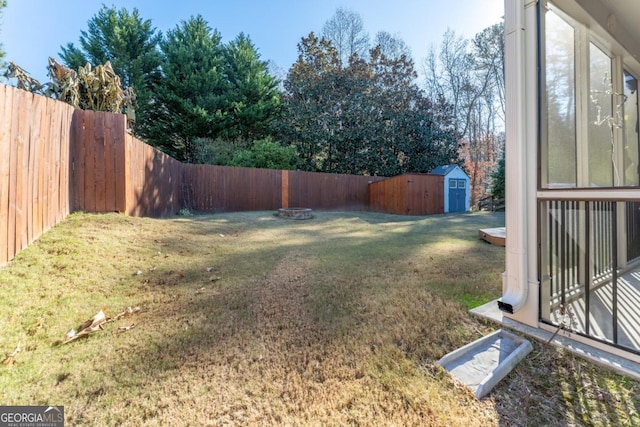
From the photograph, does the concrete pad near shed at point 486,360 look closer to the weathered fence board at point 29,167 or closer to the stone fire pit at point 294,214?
the weathered fence board at point 29,167

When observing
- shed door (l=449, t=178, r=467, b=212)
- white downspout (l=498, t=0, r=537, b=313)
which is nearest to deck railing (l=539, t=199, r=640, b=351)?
white downspout (l=498, t=0, r=537, b=313)

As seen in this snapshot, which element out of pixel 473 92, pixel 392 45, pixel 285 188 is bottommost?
pixel 285 188

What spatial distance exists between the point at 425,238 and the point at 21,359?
5.24m

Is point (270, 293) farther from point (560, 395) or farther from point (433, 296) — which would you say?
point (560, 395)

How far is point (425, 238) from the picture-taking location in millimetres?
5219

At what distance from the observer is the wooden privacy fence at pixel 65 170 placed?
99.3 inches

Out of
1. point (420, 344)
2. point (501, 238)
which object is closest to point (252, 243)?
point (420, 344)

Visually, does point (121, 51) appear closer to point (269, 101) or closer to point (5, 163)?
point (269, 101)

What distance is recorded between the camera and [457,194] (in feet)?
41.9

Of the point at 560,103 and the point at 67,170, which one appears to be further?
the point at 67,170

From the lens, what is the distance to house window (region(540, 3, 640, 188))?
2352 millimetres

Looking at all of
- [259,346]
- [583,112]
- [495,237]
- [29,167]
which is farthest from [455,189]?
[29,167]

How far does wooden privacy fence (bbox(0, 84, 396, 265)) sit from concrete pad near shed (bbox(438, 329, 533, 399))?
12.0 feet

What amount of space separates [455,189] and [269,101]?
10702 mm
